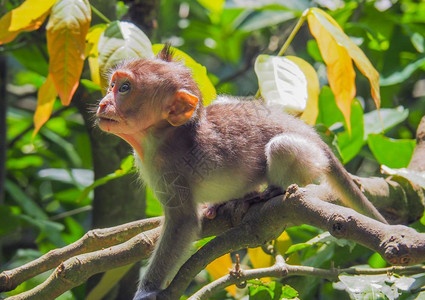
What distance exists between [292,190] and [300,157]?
0.47m

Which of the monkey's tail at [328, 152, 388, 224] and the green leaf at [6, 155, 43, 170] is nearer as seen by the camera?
the monkey's tail at [328, 152, 388, 224]

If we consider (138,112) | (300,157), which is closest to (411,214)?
(300,157)

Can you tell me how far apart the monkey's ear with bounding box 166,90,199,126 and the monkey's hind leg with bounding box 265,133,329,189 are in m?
0.36

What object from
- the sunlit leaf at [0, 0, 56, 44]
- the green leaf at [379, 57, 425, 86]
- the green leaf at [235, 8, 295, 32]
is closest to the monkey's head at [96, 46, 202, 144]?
the sunlit leaf at [0, 0, 56, 44]

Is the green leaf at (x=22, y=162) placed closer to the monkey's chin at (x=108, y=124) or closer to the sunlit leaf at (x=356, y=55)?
the monkey's chin at (x=108, y=124)

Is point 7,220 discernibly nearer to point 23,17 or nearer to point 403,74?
point 23,17

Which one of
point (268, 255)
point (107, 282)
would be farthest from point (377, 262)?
point (107, 282)

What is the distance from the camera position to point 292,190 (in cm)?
199

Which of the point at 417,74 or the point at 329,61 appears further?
the point at 417,74

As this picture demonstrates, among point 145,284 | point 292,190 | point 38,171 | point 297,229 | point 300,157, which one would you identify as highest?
point 292,190

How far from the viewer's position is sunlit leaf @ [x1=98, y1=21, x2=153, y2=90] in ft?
8.00

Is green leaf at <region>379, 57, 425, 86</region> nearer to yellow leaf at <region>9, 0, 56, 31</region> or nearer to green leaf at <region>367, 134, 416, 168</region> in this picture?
green leaf at <region>367, 134, 416, 168</region>

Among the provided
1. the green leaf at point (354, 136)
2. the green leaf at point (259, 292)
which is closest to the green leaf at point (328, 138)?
the green leaf at point (354, 136)

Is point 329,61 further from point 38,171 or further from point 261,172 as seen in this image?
point 38,171
